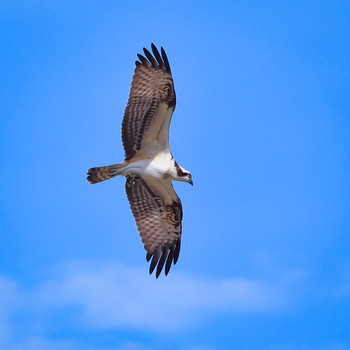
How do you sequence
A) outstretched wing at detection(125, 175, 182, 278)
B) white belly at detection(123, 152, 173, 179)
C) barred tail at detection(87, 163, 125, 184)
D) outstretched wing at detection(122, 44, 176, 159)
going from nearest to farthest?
outstretched wing at detection(122, 44, 176, 159) < barred tail at detection(87, 163, 125, 184) < white belly at detection(123, 152, 173, 179) < outstretched wing at detection(125, 175, 182, 278)

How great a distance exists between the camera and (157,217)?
1322cm

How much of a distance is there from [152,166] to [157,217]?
1.06m

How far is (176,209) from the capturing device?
13.2 metres

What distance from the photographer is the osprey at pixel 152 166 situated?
1227cm

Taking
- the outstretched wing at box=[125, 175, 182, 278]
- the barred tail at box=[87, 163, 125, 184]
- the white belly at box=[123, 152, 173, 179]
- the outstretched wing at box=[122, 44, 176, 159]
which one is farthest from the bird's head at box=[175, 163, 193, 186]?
the barred tail at box=[87, 163, 125, 184]

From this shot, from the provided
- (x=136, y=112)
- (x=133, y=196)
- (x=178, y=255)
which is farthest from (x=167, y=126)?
(x=178, y=255)

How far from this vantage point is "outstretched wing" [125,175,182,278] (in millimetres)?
13023

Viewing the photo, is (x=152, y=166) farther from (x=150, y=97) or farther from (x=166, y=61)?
(x=166, y=61)

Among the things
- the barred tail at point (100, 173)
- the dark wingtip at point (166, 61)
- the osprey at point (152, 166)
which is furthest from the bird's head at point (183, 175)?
the dark wingtip at point (166, 61)

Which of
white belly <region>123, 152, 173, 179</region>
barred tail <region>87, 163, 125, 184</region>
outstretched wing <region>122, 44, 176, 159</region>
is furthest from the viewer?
white belly <region>123, 152, 173, 179</region>

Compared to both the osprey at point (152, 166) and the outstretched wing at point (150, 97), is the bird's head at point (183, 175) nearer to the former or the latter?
the osprey at point (152, 166)

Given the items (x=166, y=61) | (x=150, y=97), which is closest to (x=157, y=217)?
(x=150, y=97)

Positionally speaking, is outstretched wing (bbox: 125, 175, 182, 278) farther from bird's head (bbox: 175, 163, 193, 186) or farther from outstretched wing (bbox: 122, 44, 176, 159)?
outstretched wing (bbox: 122, 44, 176, 159)

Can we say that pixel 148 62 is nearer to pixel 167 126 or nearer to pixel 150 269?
pixel 167 126
